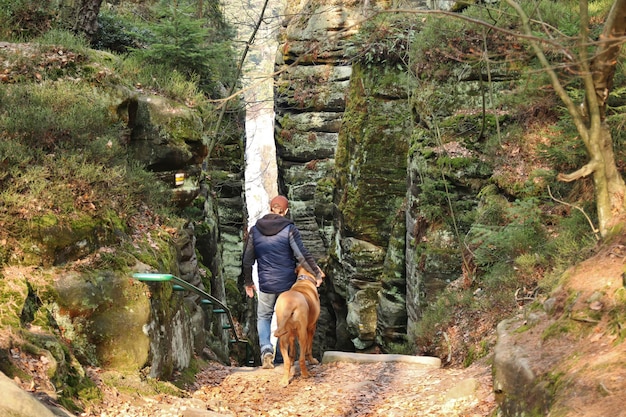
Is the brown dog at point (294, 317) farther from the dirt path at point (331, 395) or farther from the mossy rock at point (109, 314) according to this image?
the mossy rock at point (109, 314)

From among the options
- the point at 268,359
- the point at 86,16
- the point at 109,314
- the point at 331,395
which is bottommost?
the point at 268,359

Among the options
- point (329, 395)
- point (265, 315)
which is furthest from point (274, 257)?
point (329, 395)

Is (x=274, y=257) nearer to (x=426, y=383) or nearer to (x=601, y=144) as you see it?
(x=426, y=383)

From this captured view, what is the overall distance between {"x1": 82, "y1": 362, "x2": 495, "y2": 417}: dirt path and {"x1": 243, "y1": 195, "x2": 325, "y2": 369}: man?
A: 2.93 feet

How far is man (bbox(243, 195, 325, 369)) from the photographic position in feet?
26.8

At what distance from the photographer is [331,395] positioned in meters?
7.05

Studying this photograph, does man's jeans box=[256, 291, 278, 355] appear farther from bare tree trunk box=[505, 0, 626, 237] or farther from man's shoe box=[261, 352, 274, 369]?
bare tree trunk box=[505, 0, 626, 237]

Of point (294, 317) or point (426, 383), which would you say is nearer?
point (294, 317)

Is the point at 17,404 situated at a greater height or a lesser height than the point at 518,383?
greater

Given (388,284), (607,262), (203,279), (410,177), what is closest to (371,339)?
(388,284)

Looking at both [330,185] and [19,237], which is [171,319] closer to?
[19,237]

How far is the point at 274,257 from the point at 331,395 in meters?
2.16

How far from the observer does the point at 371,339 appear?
1847 cm

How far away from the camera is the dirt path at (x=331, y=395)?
5.58m
